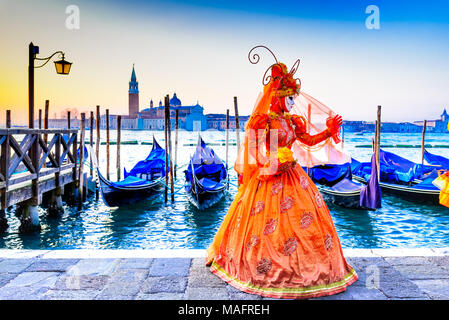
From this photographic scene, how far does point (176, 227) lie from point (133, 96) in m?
87.1

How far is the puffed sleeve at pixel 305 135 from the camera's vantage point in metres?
2.18

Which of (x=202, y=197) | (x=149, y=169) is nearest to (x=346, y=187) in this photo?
(x=202, y=197)

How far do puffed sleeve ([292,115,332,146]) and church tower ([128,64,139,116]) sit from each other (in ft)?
295

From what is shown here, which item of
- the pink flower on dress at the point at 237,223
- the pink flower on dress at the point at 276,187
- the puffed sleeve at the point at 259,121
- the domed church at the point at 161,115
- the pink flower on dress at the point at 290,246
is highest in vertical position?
the domed church at the point at 161,115

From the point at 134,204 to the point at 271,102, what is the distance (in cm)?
585

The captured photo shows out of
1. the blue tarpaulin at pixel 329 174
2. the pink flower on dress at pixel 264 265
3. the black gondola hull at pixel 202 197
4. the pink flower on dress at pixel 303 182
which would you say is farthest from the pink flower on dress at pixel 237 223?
the blue tarpaulin at pixel 329 174

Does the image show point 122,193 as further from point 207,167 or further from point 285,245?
point 285,245

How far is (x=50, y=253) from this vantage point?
2561 millimetres

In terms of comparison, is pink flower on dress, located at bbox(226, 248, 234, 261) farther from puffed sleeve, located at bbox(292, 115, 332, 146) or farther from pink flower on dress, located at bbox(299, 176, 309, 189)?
puffed sleeve, located at bbox(292, 115, 332, 146)

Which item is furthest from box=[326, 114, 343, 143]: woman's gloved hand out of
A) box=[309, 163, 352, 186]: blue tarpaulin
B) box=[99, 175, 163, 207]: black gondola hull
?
box=[309, 163, 352, 186]: blue tarpaulin

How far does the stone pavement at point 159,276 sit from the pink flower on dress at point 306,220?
365mm

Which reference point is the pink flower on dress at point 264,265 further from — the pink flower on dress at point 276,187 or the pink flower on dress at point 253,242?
the pink flower on dress at point 276,187

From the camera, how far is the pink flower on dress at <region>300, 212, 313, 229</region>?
1941mm
